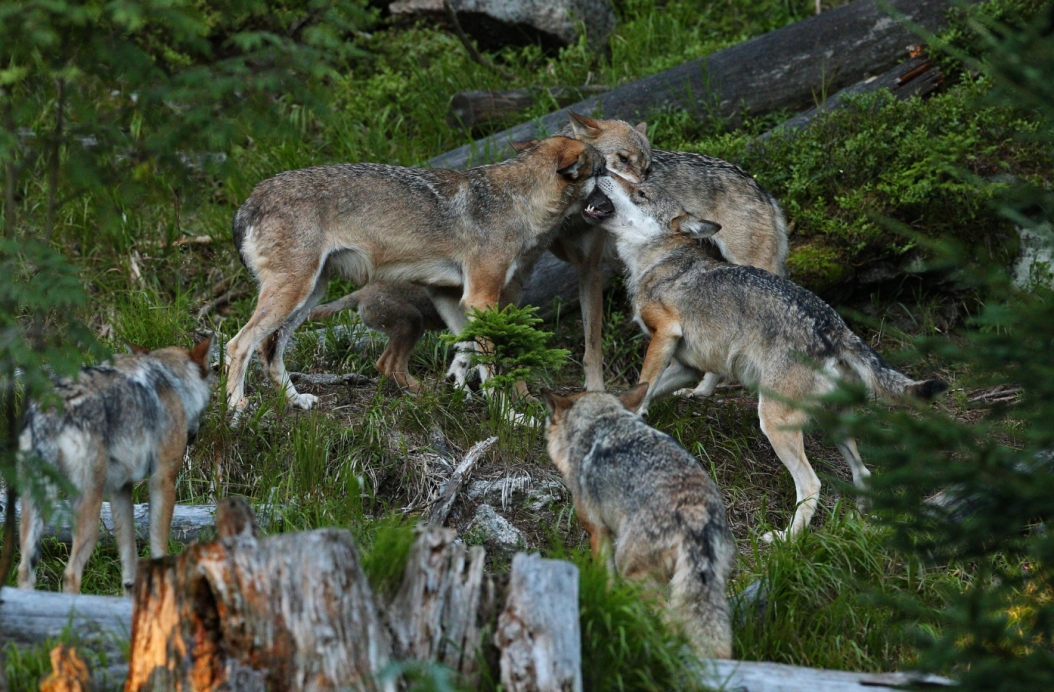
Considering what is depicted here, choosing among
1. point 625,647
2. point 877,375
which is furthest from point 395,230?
point 625,647

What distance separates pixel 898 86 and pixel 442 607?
306 inches

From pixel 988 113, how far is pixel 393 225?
5192mm

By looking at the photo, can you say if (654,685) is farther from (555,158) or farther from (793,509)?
(555,158)

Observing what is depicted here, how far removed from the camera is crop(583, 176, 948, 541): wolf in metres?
6.50

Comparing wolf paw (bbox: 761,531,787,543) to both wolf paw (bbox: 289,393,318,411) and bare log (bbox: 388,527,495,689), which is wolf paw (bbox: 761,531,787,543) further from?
wolf paw (bbox: 289,393,318,411)

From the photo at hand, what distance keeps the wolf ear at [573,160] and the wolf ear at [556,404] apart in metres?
2.86

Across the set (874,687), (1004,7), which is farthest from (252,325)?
(1004,7)

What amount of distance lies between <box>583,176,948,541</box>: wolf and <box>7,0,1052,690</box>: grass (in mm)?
395

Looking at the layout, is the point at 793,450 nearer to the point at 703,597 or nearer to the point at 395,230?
the point at 703,597

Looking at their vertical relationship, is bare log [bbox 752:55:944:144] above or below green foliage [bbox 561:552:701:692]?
above

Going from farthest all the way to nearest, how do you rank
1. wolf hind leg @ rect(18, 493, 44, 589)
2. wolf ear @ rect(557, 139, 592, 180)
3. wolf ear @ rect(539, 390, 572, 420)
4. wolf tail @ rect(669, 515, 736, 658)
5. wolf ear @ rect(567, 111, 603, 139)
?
Answer: wolf ear @ rect(567, 111, 603, 139), wolf ear @ rect(557, 139, 592, 180), wolf ear @ rect(539, 390, 572, 420), wolf hind leg @ rect(18, 493, 44, 589), wolf tail @ rect(669, 515, 736, 658)

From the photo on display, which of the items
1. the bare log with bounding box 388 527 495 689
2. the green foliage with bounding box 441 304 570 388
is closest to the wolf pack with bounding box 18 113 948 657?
the green foliage with bounding box 441 304 570 388

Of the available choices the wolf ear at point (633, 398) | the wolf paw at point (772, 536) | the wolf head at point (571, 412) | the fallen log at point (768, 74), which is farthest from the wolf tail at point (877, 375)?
the fallen log at point (768, 74)

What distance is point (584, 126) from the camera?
8.66 m
